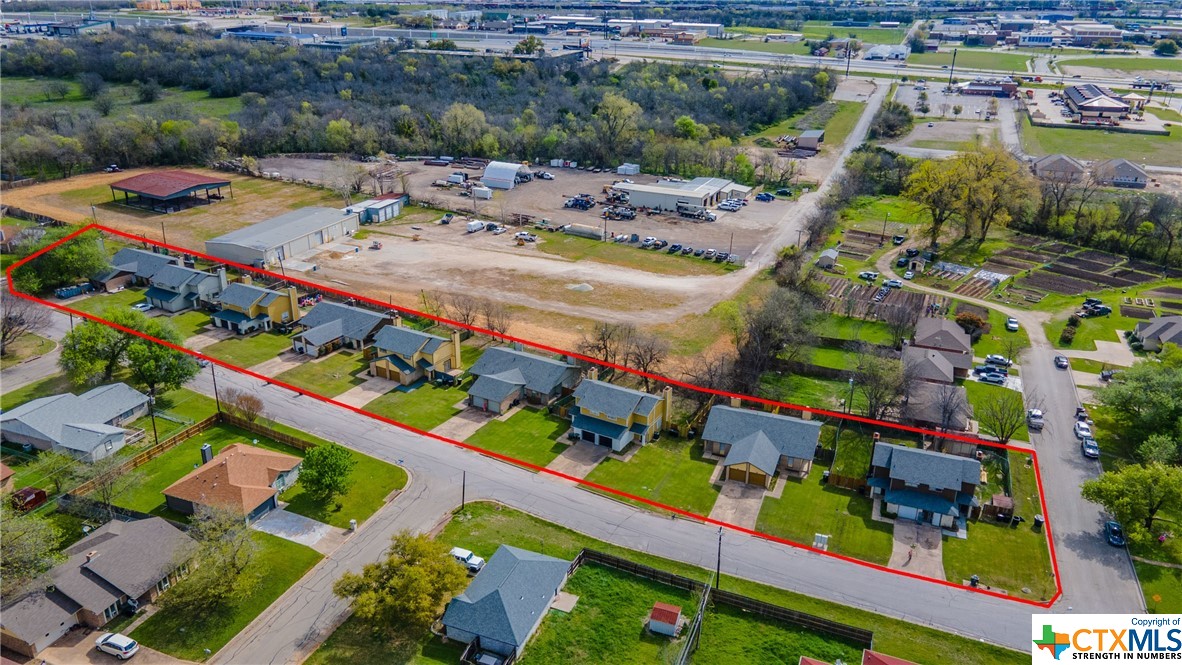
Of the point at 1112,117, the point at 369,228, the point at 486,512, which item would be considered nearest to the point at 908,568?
the point at 486,512

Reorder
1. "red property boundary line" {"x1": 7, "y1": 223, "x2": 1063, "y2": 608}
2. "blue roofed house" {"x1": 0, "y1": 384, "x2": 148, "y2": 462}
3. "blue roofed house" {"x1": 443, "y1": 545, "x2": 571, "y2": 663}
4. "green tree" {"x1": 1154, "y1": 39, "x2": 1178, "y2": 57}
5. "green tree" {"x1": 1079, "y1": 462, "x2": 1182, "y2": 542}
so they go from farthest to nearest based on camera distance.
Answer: "green tree" {"x1": 1154, "y1": 39, "x2": 1178, "y2": 57} → "blue roofed house" {"x1": 0, "y1": 384, "x2": 148, "y2": 462} → "green tree" {"x1": 1079, "y1": 462, "x2": 1182, "y2": 542} → "red property boundary line" {"x1": 7, "y1": 223, "x2": 1063, "y2": 608} → "blue roofed house" {"x1": 443, "y1": 545, "x2": 571, "y2": 663}

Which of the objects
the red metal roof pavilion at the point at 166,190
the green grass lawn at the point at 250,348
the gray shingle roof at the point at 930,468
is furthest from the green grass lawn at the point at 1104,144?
the red metal roof pavilion at the point at 166,190

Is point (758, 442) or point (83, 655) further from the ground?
point (758, 442)

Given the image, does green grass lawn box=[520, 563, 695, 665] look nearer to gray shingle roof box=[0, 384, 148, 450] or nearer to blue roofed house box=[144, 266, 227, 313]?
gray shingle roof box=[0, 384, 148, 450]

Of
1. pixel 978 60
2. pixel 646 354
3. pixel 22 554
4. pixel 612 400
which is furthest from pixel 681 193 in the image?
pixel 978 60

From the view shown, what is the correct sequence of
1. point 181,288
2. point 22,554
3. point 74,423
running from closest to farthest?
point 22,554
point 74,423
point 181,288

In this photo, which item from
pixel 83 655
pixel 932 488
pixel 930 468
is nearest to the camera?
pixel 83 655

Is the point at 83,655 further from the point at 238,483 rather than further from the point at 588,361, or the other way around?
the point at 588,361

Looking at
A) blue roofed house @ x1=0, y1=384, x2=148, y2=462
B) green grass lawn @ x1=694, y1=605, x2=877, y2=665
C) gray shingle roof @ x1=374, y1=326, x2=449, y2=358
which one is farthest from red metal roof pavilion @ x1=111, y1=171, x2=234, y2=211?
green grass lawn @ x1=694, y1=605, x2=877, y2=665
